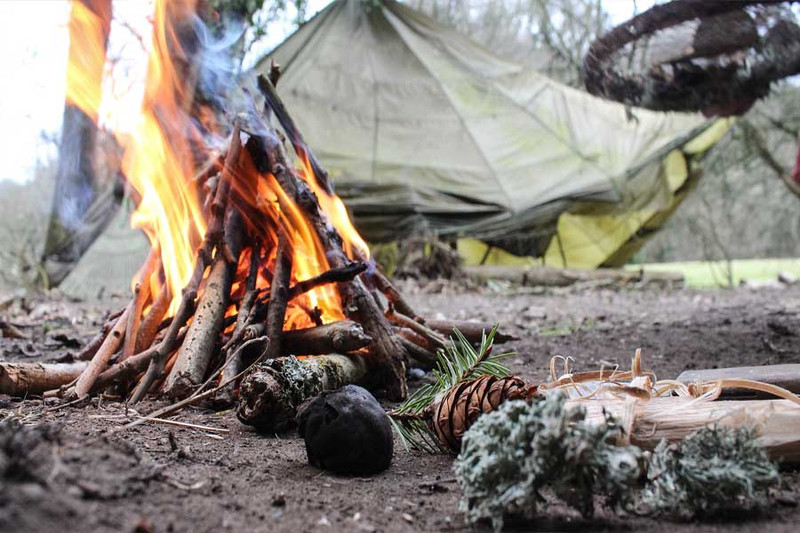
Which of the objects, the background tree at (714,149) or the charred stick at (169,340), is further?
the background tree at (714,149)

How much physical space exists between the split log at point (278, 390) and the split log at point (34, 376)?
91cm

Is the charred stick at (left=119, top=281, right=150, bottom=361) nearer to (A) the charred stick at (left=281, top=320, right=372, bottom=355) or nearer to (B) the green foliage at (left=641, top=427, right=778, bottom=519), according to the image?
(A) the charred stick at (left=281, top=320, right=372, bottom=355)

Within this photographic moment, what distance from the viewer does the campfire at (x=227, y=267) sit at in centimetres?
281

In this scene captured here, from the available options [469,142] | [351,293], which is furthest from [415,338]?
[469,142]

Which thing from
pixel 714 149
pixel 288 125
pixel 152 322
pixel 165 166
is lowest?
pixel 152 322

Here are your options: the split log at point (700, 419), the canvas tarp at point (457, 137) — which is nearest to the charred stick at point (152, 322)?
the split log at point (700, 419)

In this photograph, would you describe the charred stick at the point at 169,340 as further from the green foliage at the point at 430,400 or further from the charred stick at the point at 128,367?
the green foliage at the point at 430,400

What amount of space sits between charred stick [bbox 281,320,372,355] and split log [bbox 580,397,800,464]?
3.71 feet

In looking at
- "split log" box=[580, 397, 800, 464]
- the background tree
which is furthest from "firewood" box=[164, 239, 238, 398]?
the background tree

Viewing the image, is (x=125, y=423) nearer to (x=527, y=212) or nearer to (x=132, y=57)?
(x=132, y=57)

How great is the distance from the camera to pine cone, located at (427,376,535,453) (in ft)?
6.57

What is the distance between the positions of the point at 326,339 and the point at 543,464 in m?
1.61

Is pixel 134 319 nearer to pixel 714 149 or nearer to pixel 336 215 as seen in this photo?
pixel 336 215

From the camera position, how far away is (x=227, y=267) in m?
3.13
